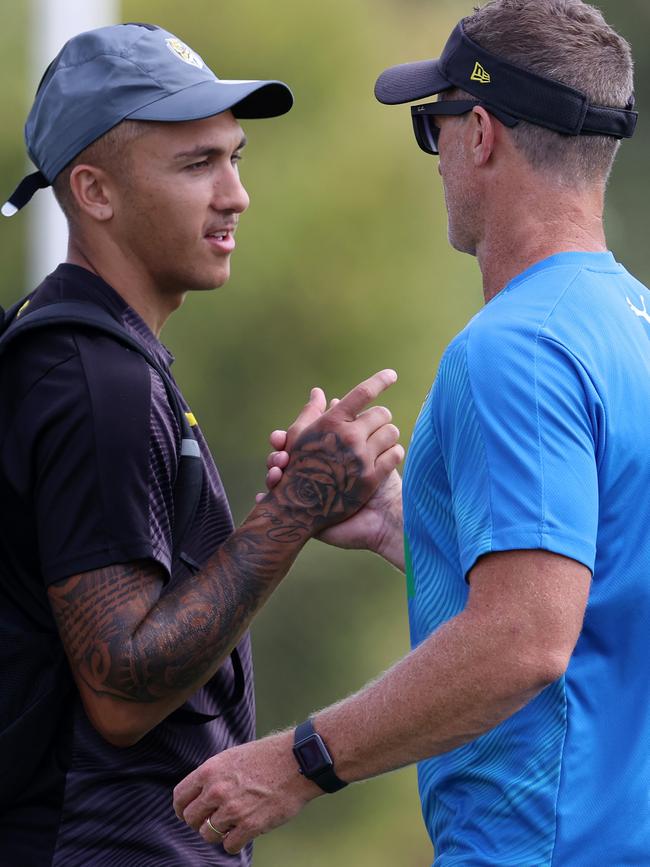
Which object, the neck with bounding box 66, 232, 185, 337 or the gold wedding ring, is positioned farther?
the neck with bounding box 66, 232, 185, 337

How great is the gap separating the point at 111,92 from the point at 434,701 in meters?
1.58

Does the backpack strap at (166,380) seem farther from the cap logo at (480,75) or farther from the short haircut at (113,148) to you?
the cap logo at (480,75)

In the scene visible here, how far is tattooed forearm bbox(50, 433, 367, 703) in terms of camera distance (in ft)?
8.85

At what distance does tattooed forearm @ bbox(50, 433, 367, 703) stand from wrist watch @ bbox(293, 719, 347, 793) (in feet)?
1.31

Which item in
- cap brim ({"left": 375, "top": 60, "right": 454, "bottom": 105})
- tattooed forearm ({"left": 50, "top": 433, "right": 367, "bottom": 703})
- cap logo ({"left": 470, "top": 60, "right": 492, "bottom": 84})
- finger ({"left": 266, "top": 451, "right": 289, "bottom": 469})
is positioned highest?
cap logo ({"left": 470, "top": 60, "right": 492, "bottom": 84})

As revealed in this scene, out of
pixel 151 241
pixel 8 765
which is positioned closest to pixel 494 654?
pixel 8 765

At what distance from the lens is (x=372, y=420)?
3115 mm

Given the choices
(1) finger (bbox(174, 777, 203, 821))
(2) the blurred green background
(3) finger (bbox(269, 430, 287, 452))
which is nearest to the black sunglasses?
(3) finger (bbox(269, 430, 287, 452))

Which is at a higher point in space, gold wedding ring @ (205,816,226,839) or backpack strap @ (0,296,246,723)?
backpack strap @ (0,296,246,723)

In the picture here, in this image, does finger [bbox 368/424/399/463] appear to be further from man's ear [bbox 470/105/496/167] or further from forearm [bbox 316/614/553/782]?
forearm [bbox 316/614/553/782]

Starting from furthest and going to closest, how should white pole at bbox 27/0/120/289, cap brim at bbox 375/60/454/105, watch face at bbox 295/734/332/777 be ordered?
white pole at bbox 27/0/120/289
cap brim at bbox 375/60/454/105
watch face at bbox 295/734/332/777

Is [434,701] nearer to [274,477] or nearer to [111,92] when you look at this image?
[274,477]

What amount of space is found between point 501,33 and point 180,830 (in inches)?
67.6

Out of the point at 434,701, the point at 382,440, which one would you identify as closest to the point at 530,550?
the point at 434,701
